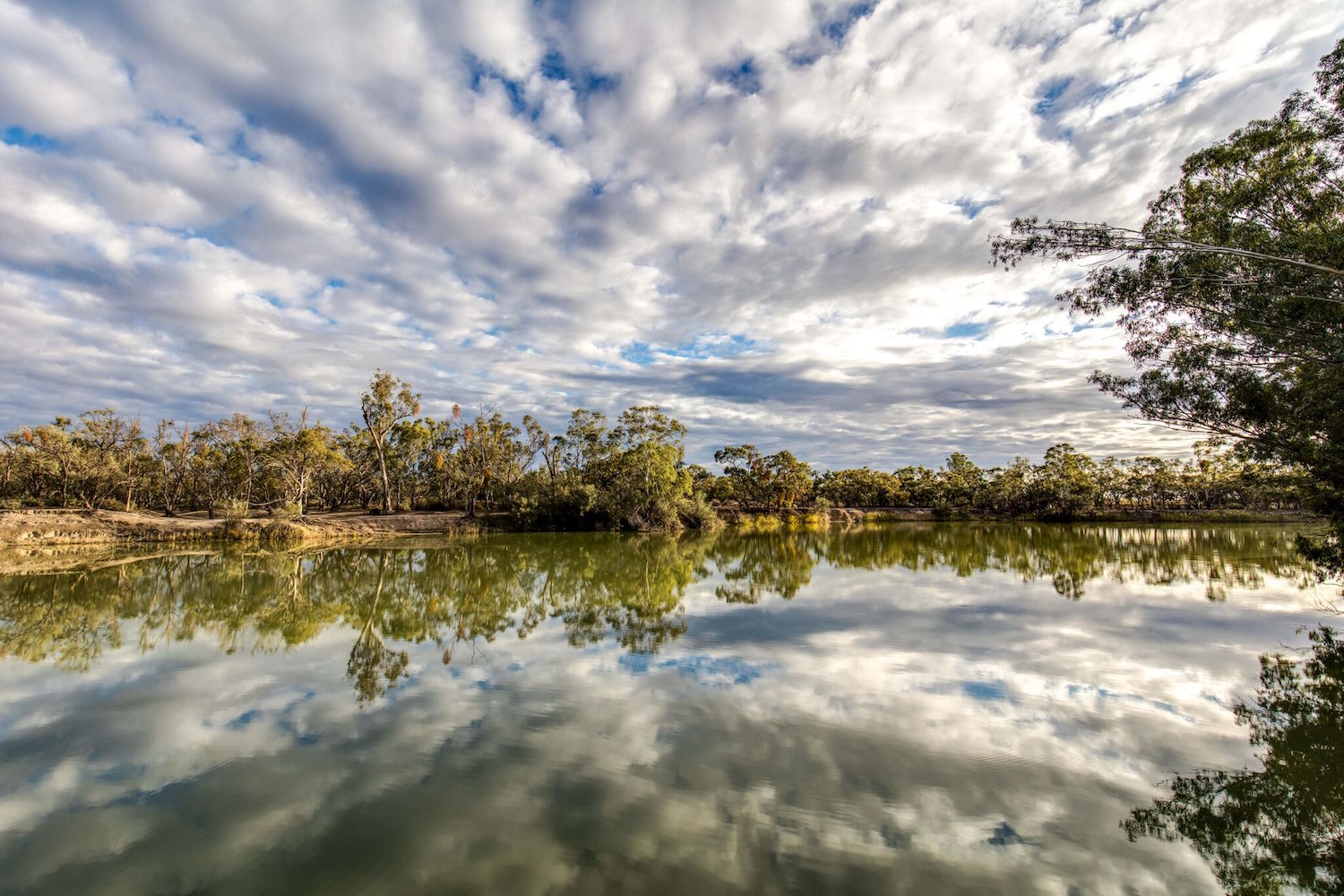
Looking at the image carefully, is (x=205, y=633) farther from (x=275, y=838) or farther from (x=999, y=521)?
(x=999, y=521)

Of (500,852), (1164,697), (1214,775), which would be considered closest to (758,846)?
(500,852)

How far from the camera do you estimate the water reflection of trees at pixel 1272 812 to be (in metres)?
3.80

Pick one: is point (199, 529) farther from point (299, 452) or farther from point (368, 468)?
point (368, 468)

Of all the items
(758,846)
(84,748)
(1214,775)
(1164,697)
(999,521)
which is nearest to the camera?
(758,846)

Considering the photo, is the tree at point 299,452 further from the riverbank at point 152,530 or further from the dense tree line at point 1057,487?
the dense tree line at point 1057,487

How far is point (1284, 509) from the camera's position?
63000mm

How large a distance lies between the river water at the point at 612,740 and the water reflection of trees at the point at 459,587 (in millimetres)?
172

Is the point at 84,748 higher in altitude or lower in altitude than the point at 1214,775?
lower

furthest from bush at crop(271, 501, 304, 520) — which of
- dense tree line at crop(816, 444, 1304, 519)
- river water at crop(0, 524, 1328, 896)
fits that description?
dense tree line at crop(816, 444, 1304, 519)

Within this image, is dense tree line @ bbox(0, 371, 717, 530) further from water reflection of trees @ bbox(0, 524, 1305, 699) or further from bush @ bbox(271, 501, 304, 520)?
water reflection of trees @ bbox(0, 524, 1305, 699)

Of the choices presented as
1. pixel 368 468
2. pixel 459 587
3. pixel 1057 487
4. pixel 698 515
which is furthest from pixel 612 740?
pixel 1057 487

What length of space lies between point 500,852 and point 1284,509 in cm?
9007

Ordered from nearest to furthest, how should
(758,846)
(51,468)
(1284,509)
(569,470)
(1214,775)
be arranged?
(758,846)
(1214,775)
(51,468)
(569,470)
(1284,509)

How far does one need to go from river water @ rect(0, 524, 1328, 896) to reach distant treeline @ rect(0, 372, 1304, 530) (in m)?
25.8
